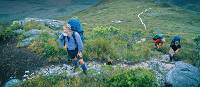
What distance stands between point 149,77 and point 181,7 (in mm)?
39840

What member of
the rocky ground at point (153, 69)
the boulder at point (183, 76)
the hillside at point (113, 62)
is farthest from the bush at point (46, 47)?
the boulder at point (183, 76)

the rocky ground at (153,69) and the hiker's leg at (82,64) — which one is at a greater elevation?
the hiker's leg at (82,64)

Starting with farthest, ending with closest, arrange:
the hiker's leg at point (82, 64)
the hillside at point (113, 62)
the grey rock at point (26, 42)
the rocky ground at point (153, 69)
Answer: the grey rock at point (26, 42) < the rocky ground at point (153, 69) < the hiker's leg at point (82, 64) < the hillside at point (113, 62)

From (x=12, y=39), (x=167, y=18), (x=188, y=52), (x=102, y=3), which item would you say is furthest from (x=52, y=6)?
(x=188, y=52)

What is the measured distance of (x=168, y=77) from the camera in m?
12.0

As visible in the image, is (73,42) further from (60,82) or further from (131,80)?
(131,80)

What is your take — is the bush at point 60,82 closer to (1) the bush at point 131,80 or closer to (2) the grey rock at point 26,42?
(1) the bush at point 131,80

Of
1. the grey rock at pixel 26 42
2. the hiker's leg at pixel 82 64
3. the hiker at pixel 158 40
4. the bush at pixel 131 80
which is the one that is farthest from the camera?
the hiker at pixel 158 40

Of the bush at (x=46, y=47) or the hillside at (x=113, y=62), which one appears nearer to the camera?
the hillside at (x=113, y=62)

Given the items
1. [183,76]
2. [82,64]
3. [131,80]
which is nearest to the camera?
[131,80]

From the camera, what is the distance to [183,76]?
12102 millimetres

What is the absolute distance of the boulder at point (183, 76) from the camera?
38.6ft

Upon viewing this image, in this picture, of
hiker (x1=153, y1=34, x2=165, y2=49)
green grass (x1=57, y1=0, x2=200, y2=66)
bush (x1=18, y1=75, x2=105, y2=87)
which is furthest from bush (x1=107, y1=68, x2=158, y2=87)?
hiker (x1=153, y1=34, x2=165, y2=49)

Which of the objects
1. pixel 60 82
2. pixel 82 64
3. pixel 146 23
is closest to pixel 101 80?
pixel 82 64
